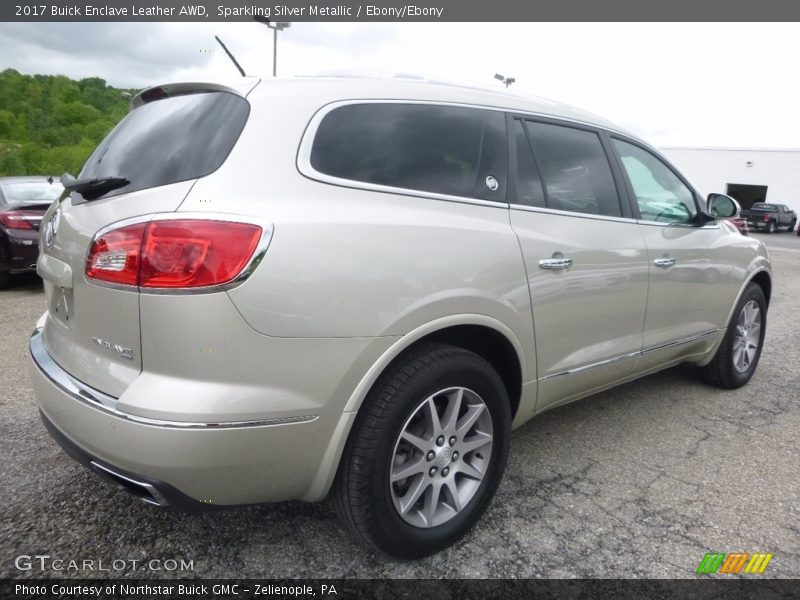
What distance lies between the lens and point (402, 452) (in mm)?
2174

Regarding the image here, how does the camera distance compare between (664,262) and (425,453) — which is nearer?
(425,453)

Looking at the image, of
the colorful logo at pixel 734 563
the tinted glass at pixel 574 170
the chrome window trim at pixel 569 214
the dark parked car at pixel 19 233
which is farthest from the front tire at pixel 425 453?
the dark parked car at pixel 19 233

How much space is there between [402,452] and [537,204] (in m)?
1.25

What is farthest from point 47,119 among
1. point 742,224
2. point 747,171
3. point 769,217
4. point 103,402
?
point 747,171

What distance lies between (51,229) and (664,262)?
2987mm

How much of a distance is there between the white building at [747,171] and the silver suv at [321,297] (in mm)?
41578

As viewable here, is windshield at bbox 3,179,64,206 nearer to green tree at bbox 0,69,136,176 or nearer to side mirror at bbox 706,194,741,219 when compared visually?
side mirror at bbox 706,194,741,219

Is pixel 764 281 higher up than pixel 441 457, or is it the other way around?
pixel 764 281

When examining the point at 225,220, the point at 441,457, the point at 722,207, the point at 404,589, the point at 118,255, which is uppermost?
the point at 722,207

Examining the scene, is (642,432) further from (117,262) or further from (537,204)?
(117,262)

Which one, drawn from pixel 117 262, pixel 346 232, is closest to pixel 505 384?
pixel 346 232

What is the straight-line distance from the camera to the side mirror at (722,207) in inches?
154

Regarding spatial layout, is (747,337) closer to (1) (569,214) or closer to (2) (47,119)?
(1) (569,214)

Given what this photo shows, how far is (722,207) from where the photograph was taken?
3.95 meters
